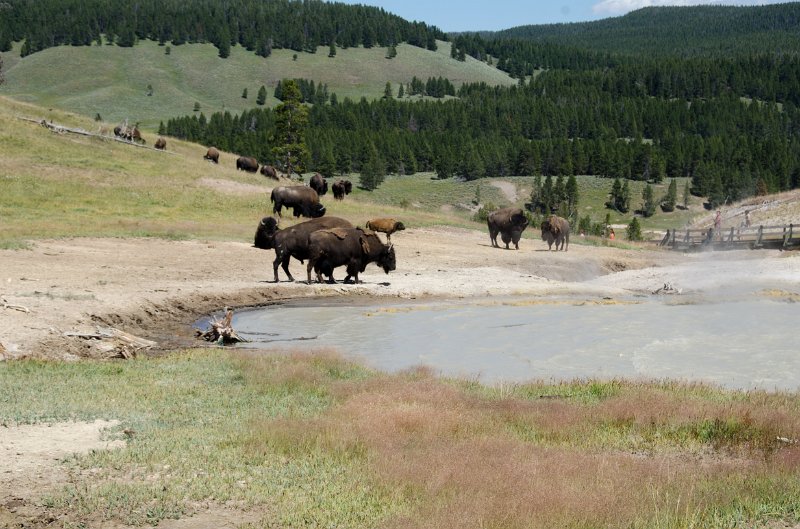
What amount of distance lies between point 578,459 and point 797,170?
497ft

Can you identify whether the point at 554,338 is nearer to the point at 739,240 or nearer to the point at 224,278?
the point at 224,278

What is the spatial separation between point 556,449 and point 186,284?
17.9 m

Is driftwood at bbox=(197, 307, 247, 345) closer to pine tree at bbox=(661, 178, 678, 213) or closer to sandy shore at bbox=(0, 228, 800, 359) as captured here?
sandy shore at bbox=(0, 228, 800, 359)

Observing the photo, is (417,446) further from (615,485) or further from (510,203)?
(510,203)

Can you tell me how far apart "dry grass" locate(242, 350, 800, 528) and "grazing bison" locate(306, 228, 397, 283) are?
12.9 m

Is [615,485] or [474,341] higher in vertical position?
[615,485]

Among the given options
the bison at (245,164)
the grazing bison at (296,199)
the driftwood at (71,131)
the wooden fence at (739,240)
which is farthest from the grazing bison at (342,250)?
the bison at (245,164)

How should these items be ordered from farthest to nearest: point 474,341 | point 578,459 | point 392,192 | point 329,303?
point 392,192 < point 329,303 < point 474,341 < point 578,459

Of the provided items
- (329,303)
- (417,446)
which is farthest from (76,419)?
(329,303)

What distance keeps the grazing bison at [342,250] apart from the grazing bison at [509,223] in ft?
52.6

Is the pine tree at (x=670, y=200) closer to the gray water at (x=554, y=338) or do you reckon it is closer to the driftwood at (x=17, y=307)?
the gray water at (x=554, y=338)

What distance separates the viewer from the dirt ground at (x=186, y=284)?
31.1 ft

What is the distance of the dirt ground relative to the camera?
948 cm

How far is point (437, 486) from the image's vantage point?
→ 318 inches
